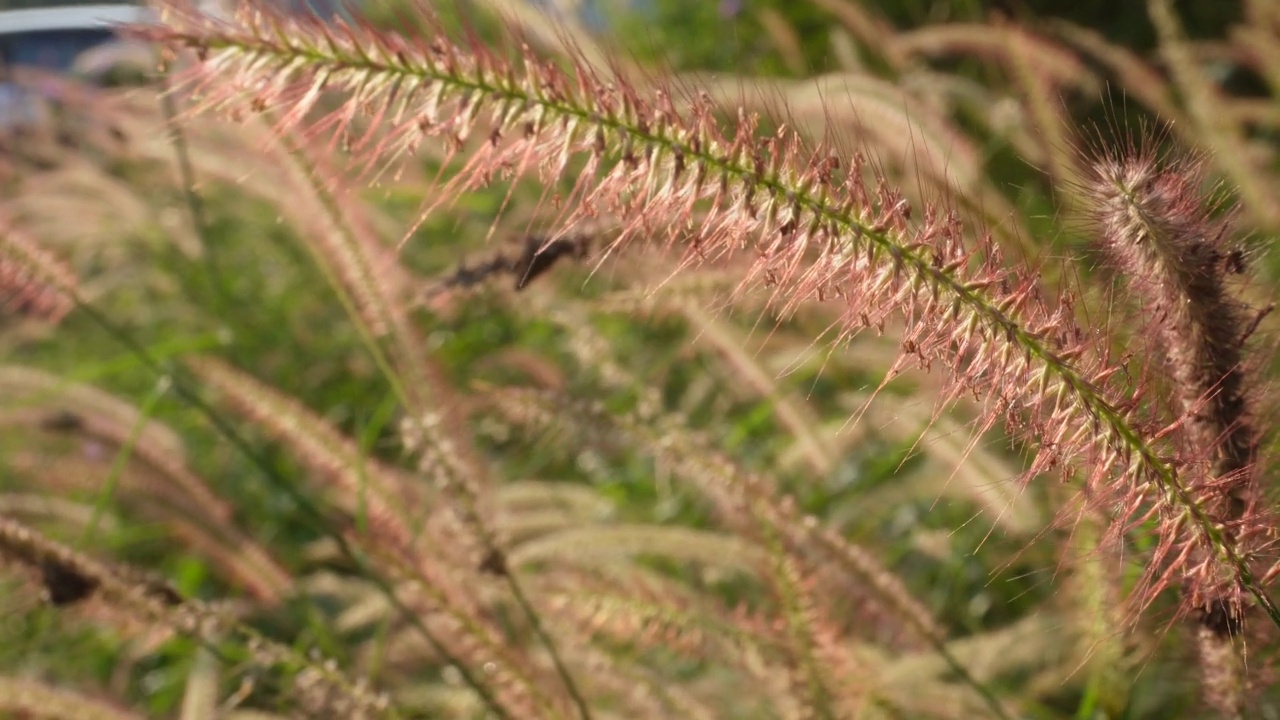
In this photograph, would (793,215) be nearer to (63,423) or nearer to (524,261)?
(524,261)

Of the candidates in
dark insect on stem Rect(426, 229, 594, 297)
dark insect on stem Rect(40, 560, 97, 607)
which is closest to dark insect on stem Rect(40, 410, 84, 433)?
dark insect on stem Rect(40, 560, 97, 607)

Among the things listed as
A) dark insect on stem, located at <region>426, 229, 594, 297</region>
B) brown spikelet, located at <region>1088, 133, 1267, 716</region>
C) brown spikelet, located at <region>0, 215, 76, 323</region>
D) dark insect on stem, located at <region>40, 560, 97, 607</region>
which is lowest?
brown spikelet, located at <region>1088, 133, 1267, 716</region>

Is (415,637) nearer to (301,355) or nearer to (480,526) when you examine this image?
(480,526)

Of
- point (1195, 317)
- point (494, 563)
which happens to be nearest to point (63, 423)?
point (494, 563)

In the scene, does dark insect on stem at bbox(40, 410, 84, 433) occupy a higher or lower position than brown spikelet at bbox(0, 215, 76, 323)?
higher

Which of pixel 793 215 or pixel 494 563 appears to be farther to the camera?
pixel 494 563

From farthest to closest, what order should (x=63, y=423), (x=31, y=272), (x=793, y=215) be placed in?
(x=63, y=423) < (x=31, y=272) < (x=793, y=215)

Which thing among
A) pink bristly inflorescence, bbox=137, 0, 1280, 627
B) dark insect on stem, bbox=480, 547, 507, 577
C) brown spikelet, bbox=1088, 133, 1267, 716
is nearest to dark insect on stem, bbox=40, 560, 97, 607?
dark insect on stem, bbox=480, 547, 507, 577

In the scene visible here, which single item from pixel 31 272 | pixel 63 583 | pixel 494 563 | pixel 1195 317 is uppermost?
pixel 31 272

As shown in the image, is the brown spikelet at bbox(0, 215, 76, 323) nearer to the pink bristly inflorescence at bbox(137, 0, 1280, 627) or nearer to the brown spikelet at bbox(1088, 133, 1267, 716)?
the pink bristly inflorescence at bbox(137, 0, 1280, 627)

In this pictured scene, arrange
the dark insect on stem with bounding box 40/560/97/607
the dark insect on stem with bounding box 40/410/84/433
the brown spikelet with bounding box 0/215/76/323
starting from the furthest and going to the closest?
1. the dark insect on stem with bounding box 40/410/84/433
2. the brown spikelet with bounding box 0/215/76/323
3. the dark insect on stem with bounding box 40/560/97/607

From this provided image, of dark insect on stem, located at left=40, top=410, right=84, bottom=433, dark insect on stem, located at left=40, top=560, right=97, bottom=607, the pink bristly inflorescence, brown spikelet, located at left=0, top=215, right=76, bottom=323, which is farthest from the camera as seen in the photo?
dark insect on stem, located at left=40, top=410, right=84, bottom=433

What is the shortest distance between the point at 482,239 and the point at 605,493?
136cm

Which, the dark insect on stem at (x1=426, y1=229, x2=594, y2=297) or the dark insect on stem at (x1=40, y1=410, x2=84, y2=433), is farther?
the dark insect on stem at (x1=40, y1=410, x2=84, y2=433)
